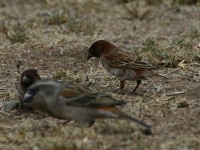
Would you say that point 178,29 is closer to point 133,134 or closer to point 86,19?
point 86,19

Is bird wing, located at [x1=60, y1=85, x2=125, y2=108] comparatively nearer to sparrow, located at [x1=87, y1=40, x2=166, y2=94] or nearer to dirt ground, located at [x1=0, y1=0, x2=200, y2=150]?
dirt ground, located at [x1=0, y1=0, x2=200, y2=150]

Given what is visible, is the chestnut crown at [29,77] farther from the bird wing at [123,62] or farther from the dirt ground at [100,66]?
the bird wing at [123,62]

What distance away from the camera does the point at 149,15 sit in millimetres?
13203

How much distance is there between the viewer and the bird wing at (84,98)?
21.4 ft

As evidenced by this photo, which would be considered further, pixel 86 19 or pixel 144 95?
pixel 86 19

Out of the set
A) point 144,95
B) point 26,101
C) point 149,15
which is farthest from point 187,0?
point 26,101

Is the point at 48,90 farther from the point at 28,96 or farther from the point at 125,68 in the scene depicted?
the point at 125,68

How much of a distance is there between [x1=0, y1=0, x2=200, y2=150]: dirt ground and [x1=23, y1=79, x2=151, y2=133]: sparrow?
128mm

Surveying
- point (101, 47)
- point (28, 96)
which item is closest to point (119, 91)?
→ point (101, 47)

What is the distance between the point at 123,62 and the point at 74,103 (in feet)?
6.15

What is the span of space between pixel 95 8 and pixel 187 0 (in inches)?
→ 68.4

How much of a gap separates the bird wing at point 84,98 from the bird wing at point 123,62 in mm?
1590

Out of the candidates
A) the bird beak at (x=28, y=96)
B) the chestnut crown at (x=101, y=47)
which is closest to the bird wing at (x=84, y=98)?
the bird beak at (x=28, y=96)

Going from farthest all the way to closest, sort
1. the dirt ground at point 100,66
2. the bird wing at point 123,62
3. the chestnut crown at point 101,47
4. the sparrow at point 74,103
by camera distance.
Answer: the chestnut crown at point 101,47
the bird wing at point 123,62
the sparrow at point 74,103
the dirt ground at point 100,66
